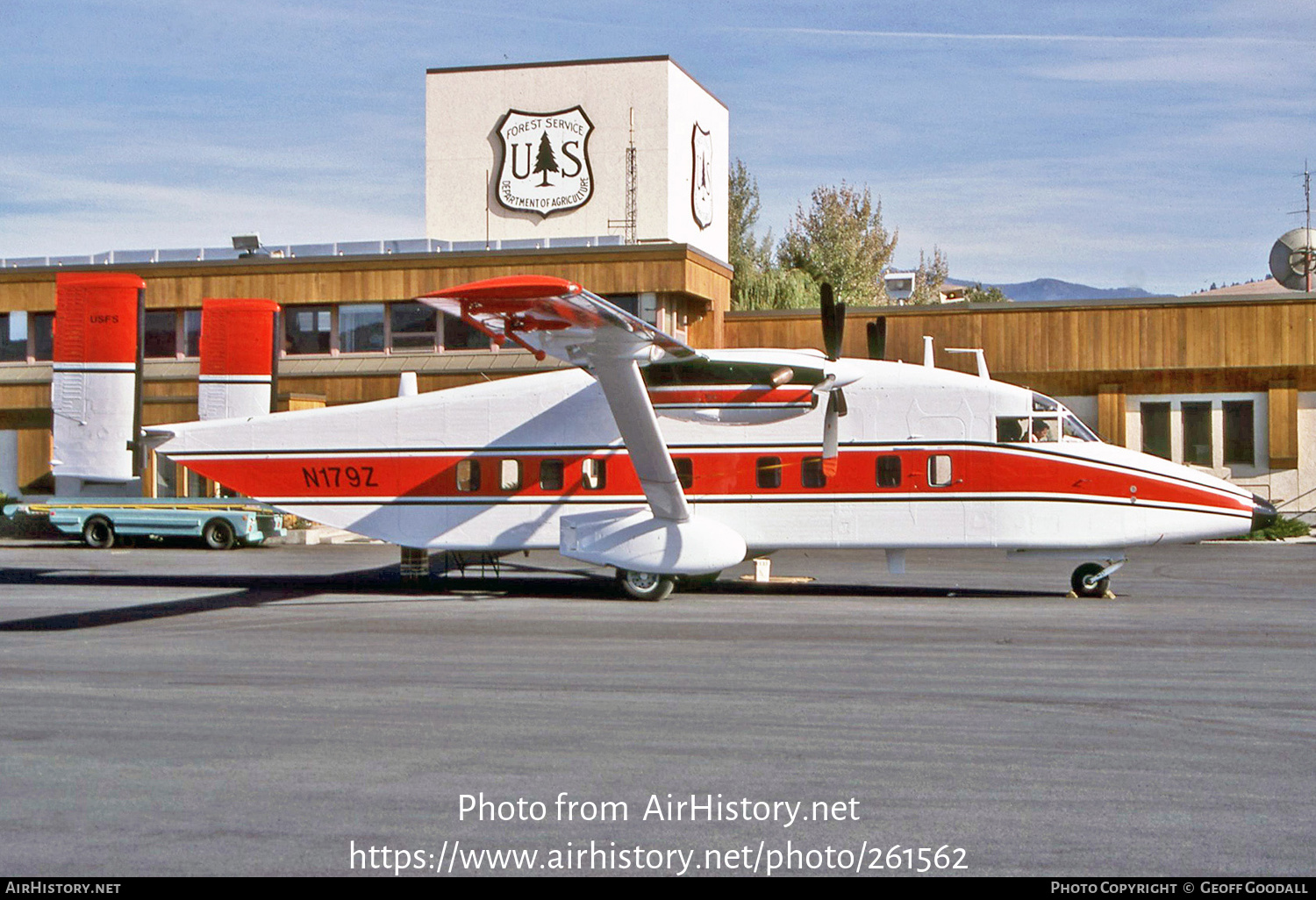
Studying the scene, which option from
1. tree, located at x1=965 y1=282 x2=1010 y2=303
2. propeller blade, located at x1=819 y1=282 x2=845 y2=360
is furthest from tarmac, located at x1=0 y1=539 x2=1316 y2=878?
tree, located at x1=965 y1=282 x2=1010 y2=303

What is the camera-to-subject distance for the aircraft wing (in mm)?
15867

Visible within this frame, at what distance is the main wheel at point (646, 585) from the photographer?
2122 centimetres

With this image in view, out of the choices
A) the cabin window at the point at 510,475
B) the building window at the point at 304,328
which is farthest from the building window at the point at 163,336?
the cabin window at the point at 510,475

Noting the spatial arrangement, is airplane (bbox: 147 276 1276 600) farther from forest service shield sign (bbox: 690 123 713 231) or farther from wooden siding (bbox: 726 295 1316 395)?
forest service shield sign (bbox: 690 123 713 231)

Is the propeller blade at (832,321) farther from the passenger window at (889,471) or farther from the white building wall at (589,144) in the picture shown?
the white building wall at (589,144)

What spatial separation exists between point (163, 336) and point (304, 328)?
4332 mm

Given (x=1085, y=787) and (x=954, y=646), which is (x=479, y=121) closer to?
(x=954, y=646)

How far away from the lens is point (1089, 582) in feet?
68.8

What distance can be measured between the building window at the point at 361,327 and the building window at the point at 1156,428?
22.3 m

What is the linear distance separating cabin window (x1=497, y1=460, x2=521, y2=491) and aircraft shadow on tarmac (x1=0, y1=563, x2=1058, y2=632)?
6.44 ft

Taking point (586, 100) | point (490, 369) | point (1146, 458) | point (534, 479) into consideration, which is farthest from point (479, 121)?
point (1146, 458)

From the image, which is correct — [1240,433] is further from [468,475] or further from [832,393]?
[468,475]
